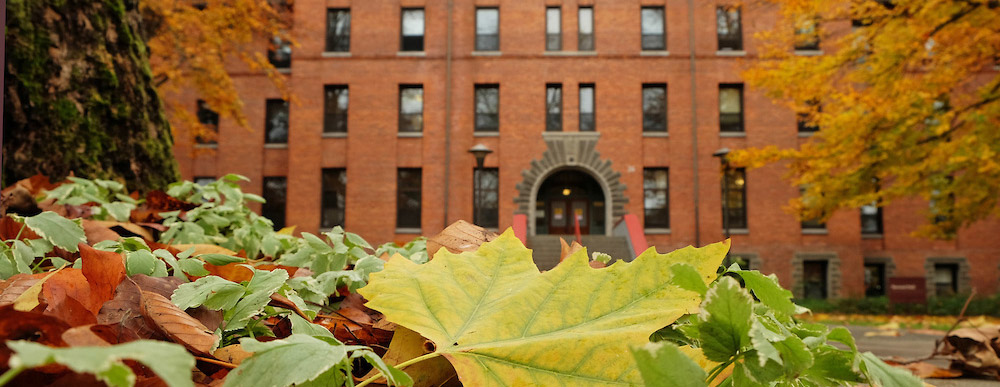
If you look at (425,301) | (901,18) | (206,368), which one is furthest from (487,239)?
(901,18)

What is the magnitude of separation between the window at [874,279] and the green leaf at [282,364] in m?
24.9

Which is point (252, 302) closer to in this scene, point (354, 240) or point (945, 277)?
point (354, 240)

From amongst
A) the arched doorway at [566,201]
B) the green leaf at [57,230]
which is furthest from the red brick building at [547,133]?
the green leaf at [57,230]

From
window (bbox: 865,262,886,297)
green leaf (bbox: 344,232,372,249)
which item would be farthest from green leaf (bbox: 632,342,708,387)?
window (bbox: 865,262,886,297)

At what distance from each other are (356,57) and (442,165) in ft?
17.4

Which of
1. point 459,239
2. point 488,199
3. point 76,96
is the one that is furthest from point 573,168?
point 459,239

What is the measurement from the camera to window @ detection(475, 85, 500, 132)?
21.0 meters

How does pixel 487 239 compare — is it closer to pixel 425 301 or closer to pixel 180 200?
A: pixel 425 301

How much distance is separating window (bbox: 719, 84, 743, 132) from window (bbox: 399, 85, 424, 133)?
442 inches

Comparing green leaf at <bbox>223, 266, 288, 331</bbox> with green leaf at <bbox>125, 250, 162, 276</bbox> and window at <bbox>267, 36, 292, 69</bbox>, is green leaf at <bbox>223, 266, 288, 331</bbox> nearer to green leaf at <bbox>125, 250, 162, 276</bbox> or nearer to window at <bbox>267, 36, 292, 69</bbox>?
green leaf at <bbox>125, 250, 162, 276</bbox>

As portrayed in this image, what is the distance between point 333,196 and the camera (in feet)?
68.3

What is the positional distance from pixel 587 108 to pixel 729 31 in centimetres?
622

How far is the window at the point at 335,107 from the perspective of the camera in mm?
21141

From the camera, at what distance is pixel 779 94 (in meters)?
13.0
